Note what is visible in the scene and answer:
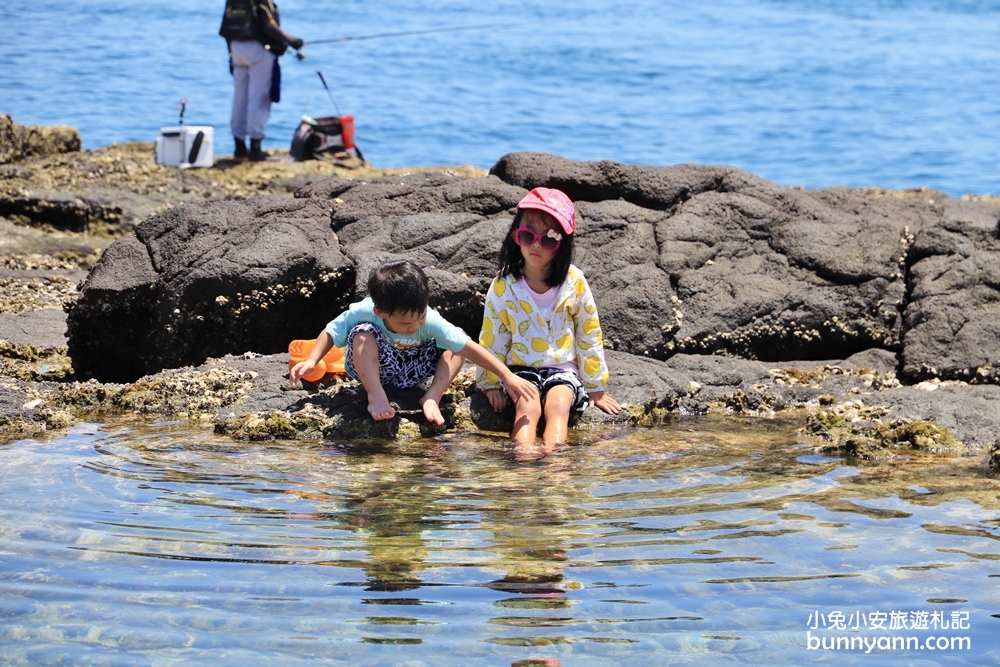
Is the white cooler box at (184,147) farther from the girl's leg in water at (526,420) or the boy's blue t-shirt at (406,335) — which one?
the girl's leg in water at (526,420)

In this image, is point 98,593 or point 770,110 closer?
point 98,593

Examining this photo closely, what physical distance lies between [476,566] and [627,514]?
80 centimetres

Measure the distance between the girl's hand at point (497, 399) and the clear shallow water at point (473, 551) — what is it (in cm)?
32

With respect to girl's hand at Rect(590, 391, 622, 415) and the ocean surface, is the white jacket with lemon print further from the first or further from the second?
the ocean surface

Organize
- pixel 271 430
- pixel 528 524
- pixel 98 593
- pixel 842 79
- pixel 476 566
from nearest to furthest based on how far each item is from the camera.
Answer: pixel 98 593
pixel 476 566
pixel 528 524
pixel 271 430
pixel 842 79

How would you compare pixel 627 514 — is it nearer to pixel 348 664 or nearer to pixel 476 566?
pixel 476 566

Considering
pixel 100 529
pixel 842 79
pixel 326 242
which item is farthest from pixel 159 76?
pixel 100 529

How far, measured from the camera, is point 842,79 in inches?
1093

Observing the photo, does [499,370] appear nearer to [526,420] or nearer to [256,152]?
[526,420]

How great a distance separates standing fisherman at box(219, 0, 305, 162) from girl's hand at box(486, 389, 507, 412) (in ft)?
24.9

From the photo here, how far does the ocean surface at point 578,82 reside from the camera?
21.3 metres

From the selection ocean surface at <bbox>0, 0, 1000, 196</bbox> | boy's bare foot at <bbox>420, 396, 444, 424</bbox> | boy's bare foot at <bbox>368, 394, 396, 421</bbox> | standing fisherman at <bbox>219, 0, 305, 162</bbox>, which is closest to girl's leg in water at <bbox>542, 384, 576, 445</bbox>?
boy's bare foot at <bbox>420, 396, 444, 424</bbox>

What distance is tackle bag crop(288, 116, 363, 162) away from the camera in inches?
502

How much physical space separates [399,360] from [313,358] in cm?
42
